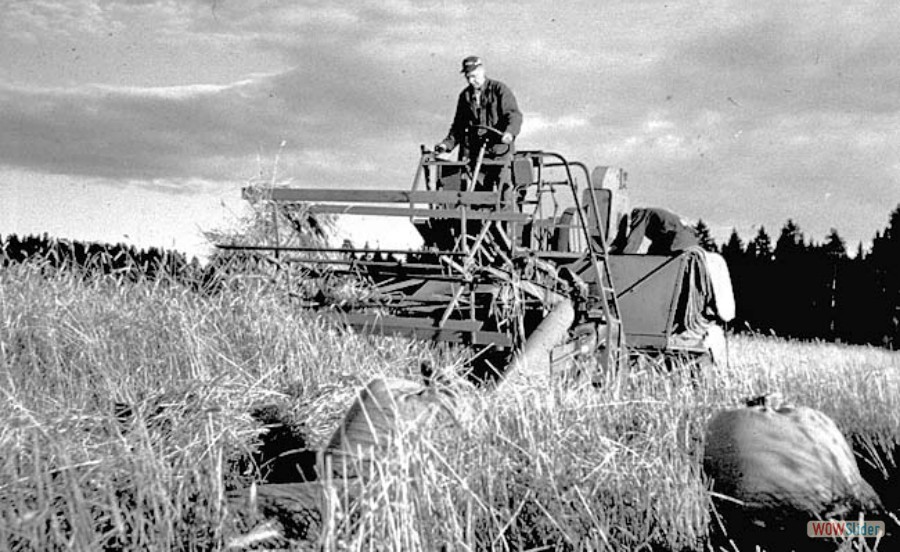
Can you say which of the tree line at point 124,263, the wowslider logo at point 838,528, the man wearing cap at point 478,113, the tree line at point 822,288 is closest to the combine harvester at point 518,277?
the man wearing cap at point 478,113

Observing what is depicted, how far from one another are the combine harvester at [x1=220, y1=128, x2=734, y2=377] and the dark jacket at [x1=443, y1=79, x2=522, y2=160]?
0.20 metres

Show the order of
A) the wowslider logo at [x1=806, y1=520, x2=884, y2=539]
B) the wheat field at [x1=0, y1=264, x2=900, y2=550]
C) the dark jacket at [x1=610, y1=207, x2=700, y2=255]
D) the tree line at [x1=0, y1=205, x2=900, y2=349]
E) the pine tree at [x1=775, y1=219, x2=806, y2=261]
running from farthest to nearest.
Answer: the pine tree at [x1=775, y1=219, x2=806, y2=261]
the tree line at [x1=0, y1=205, x2=900, y2=349]
the dark jacket at [x1=610, y1=207, x2=700, y2=255]
the wowslider logo at [x1=806, y1=520, x2=884, y2=539]
the wheat field at [x1=0, y1=264, x2=900, y2=550]

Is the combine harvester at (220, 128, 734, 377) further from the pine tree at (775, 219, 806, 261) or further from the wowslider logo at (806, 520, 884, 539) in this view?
the pine tree at (775, 219, 806, 261)

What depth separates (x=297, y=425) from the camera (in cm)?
639

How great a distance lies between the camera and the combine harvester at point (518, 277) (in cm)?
750

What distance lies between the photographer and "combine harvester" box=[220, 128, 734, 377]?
24.6 feet

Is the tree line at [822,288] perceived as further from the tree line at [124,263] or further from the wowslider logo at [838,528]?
the wowslider logo at [838,528]

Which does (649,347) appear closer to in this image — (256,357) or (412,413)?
(256,357)

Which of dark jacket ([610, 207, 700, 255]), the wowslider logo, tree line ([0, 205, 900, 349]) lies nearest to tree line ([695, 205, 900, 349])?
tree line ([0, 205, 900, 349])

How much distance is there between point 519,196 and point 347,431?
4.61 metres

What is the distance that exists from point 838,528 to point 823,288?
32.8m

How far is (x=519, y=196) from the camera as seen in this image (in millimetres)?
9047

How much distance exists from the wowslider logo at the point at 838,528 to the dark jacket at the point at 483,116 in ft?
17.5

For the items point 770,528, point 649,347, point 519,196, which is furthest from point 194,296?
point 770,528
